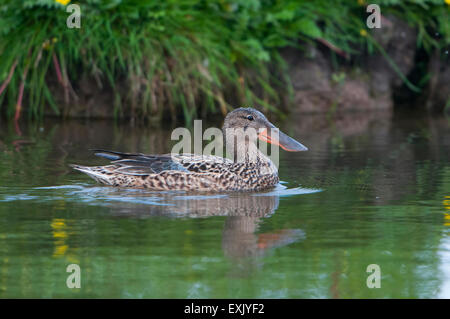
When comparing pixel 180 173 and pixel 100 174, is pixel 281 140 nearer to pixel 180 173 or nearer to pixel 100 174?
pixel 180 173

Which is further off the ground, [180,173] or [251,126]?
[251,126]

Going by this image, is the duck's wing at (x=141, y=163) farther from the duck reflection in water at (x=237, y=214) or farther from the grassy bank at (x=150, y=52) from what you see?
the grassy bank at (x=150, y=52)

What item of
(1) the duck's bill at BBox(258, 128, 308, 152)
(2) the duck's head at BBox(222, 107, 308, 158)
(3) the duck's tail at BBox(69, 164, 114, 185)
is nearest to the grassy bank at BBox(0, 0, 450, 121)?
(2) the duck's head at BBox(222, 107, 308, 158)

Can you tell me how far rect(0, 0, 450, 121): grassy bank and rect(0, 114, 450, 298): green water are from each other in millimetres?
2674

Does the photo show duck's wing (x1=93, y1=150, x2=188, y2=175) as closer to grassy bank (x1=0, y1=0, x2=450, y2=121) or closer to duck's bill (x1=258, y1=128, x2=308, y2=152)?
duck's bill (x1=258, y1=128, x2=308, y2=152)

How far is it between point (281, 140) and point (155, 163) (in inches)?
47.1

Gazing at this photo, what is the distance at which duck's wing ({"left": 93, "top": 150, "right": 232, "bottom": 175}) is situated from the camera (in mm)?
7738

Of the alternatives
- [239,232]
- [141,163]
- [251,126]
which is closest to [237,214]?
[239,232]

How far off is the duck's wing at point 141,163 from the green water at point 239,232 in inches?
12.0

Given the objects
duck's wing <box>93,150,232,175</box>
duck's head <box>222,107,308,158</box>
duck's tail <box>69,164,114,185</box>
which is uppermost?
duck's head <box>222,107,308,158</box>

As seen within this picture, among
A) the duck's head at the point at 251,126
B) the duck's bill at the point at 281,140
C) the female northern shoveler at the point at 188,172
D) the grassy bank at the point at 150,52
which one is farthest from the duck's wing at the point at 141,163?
the grassy bank at the point at 150,52

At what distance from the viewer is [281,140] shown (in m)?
8.12
